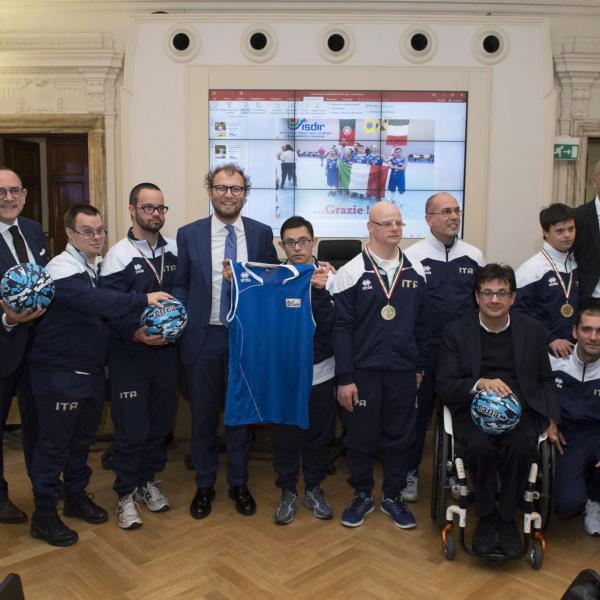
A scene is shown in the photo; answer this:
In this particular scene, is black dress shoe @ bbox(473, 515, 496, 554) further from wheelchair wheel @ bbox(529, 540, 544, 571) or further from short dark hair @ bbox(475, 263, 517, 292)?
short dark hair @ bbox(475, 263, 517, 292)

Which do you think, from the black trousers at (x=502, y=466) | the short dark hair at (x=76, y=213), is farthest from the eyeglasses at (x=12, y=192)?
the black trousers at (x=502, y=466)

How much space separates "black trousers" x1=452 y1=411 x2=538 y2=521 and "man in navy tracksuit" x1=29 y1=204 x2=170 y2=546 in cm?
159

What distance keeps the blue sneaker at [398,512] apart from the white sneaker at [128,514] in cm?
125

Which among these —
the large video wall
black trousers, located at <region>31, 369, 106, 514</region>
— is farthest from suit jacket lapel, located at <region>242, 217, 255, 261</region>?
the large video wall

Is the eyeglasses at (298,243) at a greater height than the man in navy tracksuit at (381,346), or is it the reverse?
the eyeglasses at (298,243)

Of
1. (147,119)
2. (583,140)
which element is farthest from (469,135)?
(147,119)

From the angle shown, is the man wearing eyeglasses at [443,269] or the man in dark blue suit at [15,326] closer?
the man in dark blue suit at [15,326]

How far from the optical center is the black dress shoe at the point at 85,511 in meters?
3.03

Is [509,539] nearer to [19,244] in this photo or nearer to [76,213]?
[76,213]

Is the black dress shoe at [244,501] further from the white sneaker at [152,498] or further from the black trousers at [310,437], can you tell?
the white sneaker at [152,498]

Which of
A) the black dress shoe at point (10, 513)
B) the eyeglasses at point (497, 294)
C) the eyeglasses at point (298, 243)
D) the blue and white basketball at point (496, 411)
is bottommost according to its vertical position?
the black dress shoe at point (10, 513)

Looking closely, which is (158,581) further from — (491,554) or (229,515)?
(491,554)

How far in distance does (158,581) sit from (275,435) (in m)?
0.86

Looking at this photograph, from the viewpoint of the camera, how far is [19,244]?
116 inches
